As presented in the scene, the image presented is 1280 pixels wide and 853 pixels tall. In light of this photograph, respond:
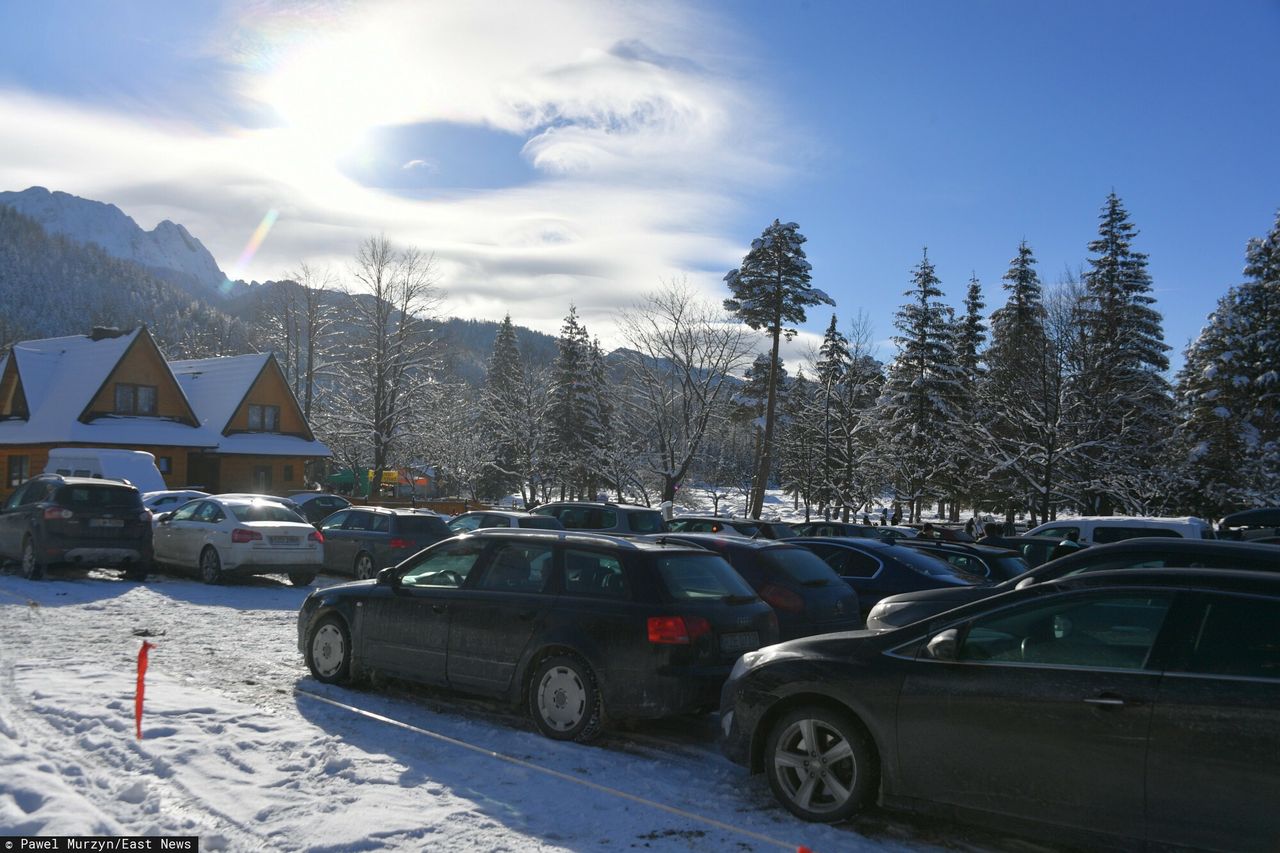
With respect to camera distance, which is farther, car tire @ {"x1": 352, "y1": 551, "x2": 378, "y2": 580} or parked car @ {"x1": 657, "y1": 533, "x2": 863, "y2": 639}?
car tire @ {"x1": 352, "y1": 551, "x2": 378, "y2": 580}

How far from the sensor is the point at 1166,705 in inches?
181

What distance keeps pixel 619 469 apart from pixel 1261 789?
38.9 m

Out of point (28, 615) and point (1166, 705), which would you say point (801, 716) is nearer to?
point (1166, 705)

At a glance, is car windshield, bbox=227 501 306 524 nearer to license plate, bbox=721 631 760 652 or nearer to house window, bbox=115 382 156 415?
license plate, bbox=721 631 760 652

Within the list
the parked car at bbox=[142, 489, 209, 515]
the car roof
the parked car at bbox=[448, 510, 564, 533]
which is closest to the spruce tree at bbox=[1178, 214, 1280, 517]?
the parked car at bbox=[448, 510, 564, 533]

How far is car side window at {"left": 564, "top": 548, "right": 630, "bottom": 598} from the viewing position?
24.1ft

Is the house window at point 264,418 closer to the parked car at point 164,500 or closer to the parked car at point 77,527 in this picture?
the parked car at point 164,500

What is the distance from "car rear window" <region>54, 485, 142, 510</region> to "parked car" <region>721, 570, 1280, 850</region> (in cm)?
1359

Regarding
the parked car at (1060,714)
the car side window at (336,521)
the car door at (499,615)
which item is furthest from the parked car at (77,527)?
the parked car at (1060,714)

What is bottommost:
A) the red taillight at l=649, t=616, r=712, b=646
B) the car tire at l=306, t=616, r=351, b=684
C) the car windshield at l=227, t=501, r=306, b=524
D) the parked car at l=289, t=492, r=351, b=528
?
the car tire at l=306, t=616, r=351, b=684

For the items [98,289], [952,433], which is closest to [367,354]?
[952,433]

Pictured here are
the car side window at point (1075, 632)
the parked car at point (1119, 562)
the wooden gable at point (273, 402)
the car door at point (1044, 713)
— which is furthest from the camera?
the wooden gable at point (273, 402)

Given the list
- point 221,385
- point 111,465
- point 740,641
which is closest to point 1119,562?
point 740,641

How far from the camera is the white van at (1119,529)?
714 inches
